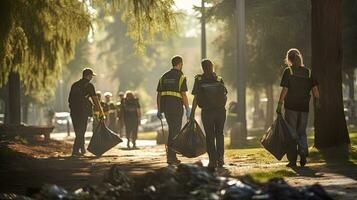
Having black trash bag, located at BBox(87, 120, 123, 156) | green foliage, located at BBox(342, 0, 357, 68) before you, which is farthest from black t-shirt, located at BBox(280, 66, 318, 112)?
green foliage, located at BBox(342, 0, 357, 68)

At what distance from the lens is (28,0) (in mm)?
17188

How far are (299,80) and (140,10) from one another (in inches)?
189

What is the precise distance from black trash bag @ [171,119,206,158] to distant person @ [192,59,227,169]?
27 cm

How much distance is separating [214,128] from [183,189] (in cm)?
537

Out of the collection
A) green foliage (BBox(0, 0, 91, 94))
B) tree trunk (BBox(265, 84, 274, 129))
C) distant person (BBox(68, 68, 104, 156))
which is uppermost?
green foliage (BBox(0, 0, 91, 94))

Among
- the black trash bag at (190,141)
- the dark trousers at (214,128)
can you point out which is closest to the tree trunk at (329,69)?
the dark trousers at (214,128)

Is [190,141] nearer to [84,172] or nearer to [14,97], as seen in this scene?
[84,172]

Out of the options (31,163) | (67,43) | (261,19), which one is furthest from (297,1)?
(31,163)

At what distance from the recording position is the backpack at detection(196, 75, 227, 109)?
42.1ft

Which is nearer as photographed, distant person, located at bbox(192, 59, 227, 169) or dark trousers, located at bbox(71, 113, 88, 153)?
distant person, located at bbox(192, 59, 227, 169)

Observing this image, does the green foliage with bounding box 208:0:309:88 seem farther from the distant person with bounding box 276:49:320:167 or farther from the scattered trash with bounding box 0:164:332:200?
the scattered trash with bounding box 0:164:332:200

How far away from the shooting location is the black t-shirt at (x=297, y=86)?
41.2 ft

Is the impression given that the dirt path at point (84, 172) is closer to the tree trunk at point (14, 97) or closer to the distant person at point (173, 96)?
the distant person at point (173, 96)

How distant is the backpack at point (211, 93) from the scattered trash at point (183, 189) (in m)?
4.72
